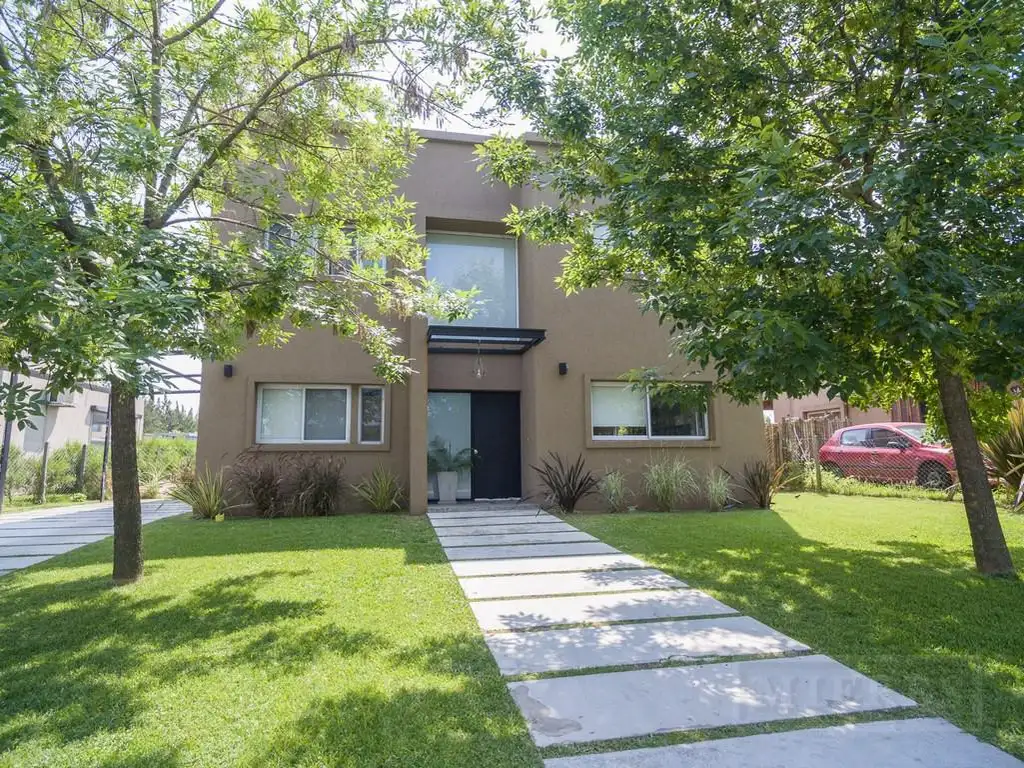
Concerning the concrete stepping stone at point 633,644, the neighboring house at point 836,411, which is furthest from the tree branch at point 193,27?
the neighboring house at point 836,411

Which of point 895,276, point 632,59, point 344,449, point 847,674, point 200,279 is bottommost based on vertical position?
point 847,674

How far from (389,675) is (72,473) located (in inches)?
579

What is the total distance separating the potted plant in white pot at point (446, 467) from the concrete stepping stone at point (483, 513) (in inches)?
36.4

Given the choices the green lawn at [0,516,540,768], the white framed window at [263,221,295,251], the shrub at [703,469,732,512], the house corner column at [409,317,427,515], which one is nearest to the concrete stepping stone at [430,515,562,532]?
the house corner column at [409,317,427,515]

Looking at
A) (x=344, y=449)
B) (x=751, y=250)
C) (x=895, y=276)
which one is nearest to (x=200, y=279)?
(x=751, y=250)

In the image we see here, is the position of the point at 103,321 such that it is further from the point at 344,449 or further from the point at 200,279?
the point at 344,449

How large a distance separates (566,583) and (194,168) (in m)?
5.07

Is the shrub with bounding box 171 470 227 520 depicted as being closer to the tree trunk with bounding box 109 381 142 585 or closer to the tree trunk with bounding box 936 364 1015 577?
the tree trunk with bounding box 109 381 142 585

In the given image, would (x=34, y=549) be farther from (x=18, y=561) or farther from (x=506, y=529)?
(x=506, y=529)

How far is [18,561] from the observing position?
A: 6.34 meters

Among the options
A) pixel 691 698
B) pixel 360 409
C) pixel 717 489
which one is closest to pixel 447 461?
pixel 360 409

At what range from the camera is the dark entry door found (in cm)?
1112

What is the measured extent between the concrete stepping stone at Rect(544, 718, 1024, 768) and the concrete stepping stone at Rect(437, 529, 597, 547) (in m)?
4.64

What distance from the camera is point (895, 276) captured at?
3184 mm
